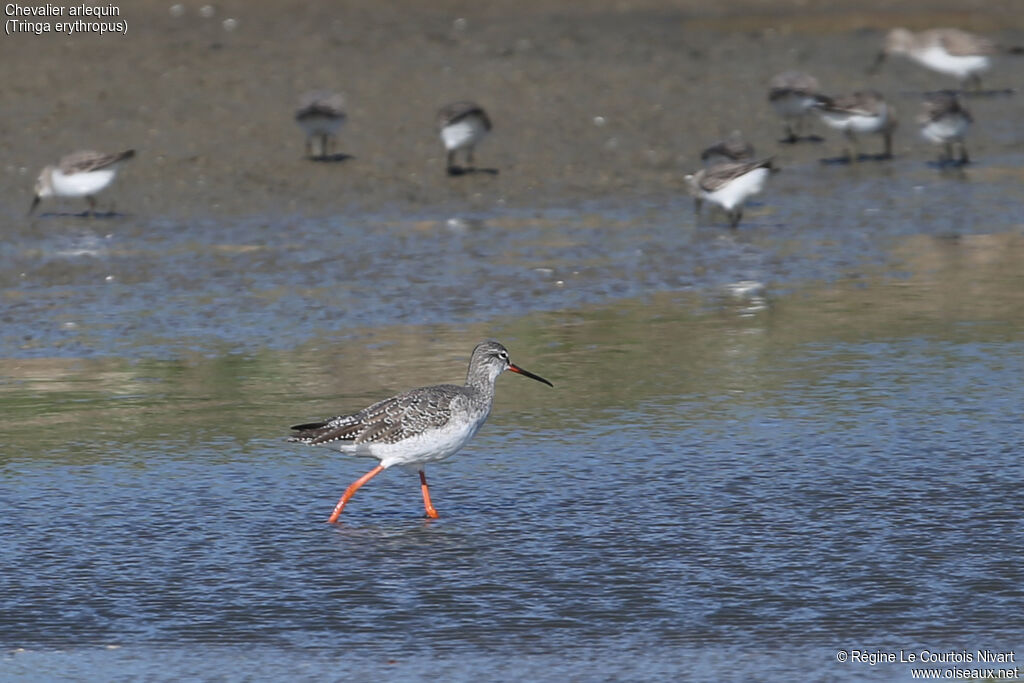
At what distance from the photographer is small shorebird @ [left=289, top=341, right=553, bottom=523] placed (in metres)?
10.3

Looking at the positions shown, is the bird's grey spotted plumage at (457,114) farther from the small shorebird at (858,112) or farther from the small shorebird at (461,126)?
the small shorebird at (858,112)

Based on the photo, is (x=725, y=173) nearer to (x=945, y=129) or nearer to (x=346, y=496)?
(x=945, y=129)

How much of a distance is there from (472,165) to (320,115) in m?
2.12

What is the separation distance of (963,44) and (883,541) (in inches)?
754

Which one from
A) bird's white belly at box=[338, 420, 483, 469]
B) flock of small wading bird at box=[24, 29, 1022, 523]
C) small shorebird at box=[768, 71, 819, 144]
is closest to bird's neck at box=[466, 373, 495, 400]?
flock of small wading bird at box=[24, 29, 1022, 523]

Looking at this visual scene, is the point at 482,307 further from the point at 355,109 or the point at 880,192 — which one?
the point at 355,109

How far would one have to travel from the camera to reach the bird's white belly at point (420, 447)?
10.3 meters

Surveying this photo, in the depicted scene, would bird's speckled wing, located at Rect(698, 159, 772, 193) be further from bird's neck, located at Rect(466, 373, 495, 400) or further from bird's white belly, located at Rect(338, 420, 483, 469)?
bird's white belly, located at Rect(338, 420, 483, 469)

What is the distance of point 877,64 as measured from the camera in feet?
94.7

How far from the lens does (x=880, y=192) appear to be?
2167cm

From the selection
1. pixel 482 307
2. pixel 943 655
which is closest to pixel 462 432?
pixel 943 655

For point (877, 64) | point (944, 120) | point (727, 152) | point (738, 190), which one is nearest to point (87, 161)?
point (738, 190)

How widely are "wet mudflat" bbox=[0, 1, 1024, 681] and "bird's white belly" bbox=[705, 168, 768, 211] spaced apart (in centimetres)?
36

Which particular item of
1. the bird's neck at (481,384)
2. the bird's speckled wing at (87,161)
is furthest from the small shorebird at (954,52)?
the bird's neck at (481,384)
